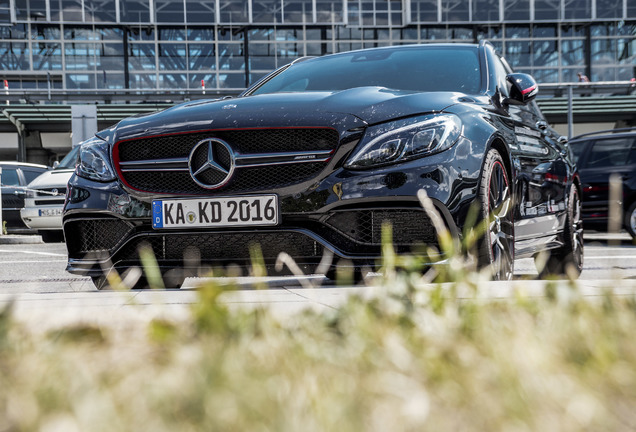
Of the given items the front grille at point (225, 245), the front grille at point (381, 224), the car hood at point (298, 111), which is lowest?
the front grille at point (225, 245)

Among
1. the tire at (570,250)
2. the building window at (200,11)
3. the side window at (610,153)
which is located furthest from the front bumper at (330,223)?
the building window at (200,11)

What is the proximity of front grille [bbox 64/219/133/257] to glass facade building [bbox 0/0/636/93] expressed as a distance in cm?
3020

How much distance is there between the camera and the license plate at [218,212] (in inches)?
141

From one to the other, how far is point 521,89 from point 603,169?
8125mm

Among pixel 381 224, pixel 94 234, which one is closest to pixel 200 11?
pixel 94 234

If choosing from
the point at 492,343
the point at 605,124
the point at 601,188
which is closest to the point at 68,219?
the point at 492,343

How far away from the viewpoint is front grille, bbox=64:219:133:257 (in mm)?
3865

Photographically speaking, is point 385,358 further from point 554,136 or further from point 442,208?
point 554,136

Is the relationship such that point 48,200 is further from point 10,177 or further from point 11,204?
point 10,177

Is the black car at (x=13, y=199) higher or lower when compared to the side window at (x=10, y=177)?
lower

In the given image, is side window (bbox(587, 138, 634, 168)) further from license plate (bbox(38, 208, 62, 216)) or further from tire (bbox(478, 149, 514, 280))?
tire (bbox(478, 149, 514, 280))

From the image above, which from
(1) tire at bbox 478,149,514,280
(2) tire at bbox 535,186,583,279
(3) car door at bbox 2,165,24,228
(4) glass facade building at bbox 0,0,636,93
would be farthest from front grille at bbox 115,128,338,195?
(4) glass facade building at bbox 0,0,636,93

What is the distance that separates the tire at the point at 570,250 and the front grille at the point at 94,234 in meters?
3.07

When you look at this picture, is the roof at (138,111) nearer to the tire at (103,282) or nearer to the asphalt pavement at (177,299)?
the tire at (103,282)
